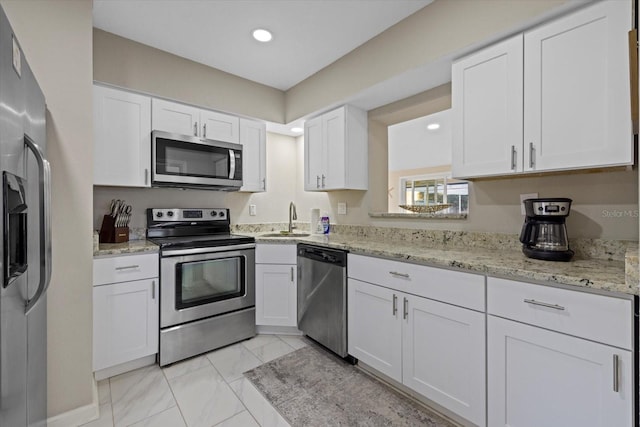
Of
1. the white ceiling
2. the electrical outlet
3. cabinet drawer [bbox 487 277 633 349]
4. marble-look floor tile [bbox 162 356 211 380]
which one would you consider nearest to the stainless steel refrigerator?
marble-look floor tile [bbox 162 356 211 380]

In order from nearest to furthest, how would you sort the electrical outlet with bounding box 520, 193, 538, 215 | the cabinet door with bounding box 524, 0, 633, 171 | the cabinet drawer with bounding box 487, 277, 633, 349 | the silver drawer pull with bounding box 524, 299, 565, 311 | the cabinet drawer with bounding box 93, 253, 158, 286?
the cabinet drawer with bounding box 487, 277, 633, 349 → the silver drawer pull with bounding box 524, 299, 565, 311 → the cabinet door with bounding box 524, 0, 633, 171 → the electrical outlet with bounding box 520, 193, 538, 215 → the cabinet drawer with bounding box 93, 253, 158, 286

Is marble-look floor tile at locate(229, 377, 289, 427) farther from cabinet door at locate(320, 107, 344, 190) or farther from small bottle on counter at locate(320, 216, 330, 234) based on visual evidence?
cabinet door at locate(320, 107, 344, 190)

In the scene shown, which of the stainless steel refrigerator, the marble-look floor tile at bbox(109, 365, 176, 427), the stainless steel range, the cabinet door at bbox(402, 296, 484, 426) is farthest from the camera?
the stainless steel range

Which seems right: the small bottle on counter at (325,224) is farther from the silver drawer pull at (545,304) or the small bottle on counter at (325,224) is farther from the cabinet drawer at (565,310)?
the silver drawer pull at (545,304)

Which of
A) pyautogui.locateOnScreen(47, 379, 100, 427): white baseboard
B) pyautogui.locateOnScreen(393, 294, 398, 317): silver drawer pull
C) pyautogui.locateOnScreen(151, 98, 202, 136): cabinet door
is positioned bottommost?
pyautogui.locateOnScreen(47, 379, 100, 427): white baseboard

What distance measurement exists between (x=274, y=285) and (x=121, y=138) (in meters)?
1.70

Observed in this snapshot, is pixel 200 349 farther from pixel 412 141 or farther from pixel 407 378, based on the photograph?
pixel 412 141

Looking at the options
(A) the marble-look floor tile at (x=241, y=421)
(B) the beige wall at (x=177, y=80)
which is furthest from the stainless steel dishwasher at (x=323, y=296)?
(B) the beige wall at (x=177, y=80)

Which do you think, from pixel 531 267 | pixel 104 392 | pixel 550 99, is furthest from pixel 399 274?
pixel 104 392

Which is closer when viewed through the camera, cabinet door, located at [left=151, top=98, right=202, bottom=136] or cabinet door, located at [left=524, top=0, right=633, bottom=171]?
cabinet door, located at [left=524, top=0, right=633, bottom=171]

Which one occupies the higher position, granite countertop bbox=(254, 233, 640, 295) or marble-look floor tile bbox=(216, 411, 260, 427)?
granite countertop bbox=(254, 233, 640, 295)

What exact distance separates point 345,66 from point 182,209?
1.97 m

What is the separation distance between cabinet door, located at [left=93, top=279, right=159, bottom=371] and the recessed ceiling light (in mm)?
1984

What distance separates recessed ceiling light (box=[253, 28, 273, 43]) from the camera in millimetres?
→ 2217
